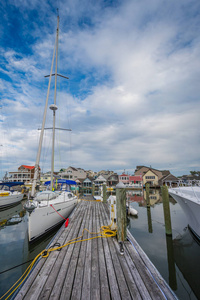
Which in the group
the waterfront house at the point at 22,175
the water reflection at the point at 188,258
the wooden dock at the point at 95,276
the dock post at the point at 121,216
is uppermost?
the waterfront house at the point at 22,175

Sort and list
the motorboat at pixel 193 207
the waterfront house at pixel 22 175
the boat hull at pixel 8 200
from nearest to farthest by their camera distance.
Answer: the motorboat at pixel 193 207, the boat hull at pixel 8 200, the waterfront house at pixel 22 175

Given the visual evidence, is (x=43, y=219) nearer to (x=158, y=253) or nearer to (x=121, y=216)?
(x=121, y=216)

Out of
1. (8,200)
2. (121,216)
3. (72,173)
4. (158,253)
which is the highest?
(72,173)

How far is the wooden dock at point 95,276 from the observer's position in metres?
3.00

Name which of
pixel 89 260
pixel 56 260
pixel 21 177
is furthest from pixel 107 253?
pixel 21 177

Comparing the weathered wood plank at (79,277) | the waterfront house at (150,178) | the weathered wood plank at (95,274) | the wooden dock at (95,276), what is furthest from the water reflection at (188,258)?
the waterfront house at (150,178)

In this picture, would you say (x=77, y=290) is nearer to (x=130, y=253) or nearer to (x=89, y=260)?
(x=89, y=260)

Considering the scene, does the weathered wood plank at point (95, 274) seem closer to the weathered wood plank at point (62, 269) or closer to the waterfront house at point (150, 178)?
the weathered wood plank at point (62, 269)

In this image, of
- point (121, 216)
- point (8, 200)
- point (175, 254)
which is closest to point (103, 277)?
point (121, 216)

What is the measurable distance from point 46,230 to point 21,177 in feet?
213

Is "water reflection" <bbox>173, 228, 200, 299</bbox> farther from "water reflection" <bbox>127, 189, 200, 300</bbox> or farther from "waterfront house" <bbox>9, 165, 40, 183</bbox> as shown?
"waterfront house" <bbox>9, 165, 40, 183</bbox>

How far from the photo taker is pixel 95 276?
140 inches

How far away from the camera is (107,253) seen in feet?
15.4

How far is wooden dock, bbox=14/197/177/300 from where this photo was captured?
118 inches
